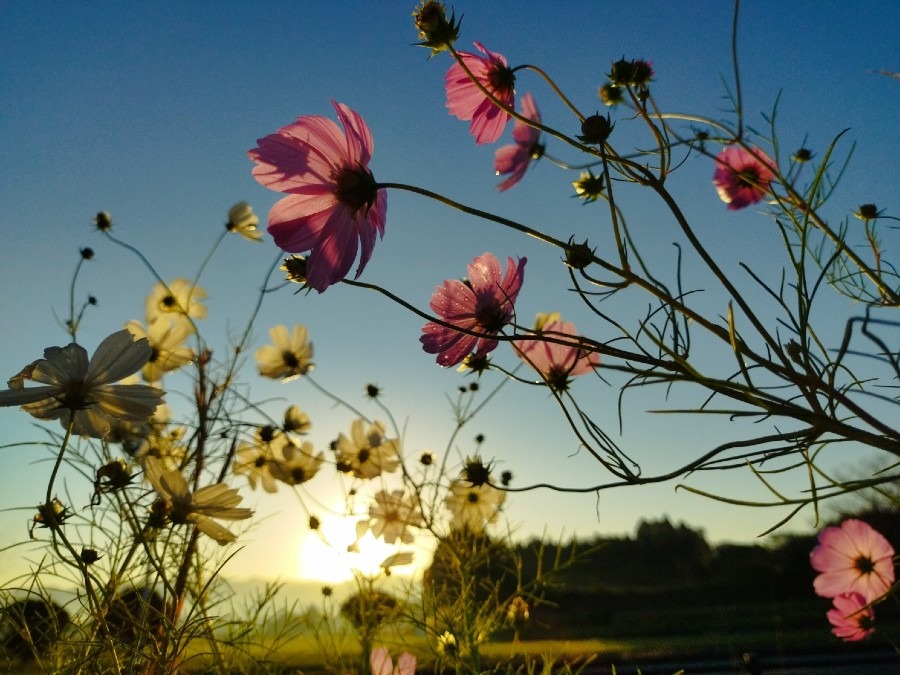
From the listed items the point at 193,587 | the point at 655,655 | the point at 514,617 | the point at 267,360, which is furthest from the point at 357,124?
the point at 655,655

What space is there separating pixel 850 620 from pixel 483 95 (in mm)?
733

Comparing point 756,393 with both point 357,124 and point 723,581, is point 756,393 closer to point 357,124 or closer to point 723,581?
point 357,124

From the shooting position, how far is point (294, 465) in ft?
4.30

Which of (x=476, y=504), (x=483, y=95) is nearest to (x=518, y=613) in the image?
(x=476, y=504)

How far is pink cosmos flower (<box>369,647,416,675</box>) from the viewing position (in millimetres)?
935

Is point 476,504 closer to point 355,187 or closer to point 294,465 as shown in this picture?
point 294,465

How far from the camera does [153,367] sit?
1096 mm

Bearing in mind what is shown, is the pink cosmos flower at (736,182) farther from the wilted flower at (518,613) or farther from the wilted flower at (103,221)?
the wilted flower at (103,221)

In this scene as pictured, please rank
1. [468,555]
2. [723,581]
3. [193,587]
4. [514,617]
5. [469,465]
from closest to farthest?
[469,465], [193,587], [514,617], [468,555], [723,581]

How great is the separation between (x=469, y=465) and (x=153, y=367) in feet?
2.02

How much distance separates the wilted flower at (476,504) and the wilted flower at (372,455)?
0.54 feet

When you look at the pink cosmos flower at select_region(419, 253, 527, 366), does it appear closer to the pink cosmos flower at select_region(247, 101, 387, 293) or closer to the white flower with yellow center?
the pink cosmos flower at select_region(247, 101, 387, 293)

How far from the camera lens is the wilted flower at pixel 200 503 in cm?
69

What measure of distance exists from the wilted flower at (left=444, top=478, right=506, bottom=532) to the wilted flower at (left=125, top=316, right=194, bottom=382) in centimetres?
66
